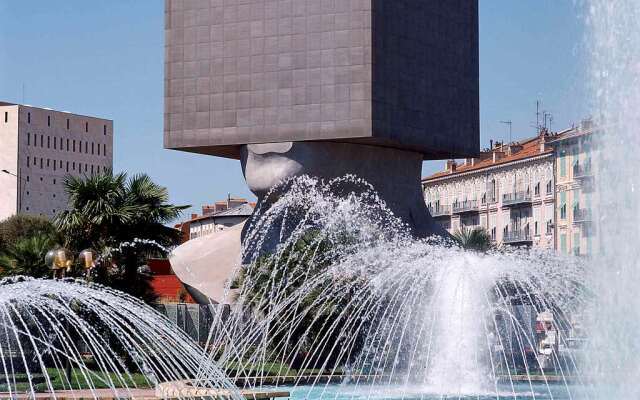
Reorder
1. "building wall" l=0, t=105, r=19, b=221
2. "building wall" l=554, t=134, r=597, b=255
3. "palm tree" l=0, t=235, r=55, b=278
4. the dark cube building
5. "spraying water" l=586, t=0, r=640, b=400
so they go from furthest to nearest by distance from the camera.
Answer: "building wall" l=0, t=105, r=19, b=221 → "building wall" l=554, t=134, r=597, b=255 → the dark cube building → "palm tree" l=0, t=235, r=55, b=278 → "spraying water" l=586, t=0, r=640, b=400

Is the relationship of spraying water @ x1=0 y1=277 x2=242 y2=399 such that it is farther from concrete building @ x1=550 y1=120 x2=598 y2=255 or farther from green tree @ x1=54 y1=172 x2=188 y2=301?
concrete building @ x1=550 y1=120 x2=598 y2=255

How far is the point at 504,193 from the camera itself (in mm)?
83812

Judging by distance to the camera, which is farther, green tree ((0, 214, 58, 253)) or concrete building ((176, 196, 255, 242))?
concrete building ((176, 196, 255, 242))

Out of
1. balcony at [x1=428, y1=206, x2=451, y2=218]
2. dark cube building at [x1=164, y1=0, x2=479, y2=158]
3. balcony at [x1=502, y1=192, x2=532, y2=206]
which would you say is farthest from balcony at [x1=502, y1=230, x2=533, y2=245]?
dark cube building at [x1=164, y1=0, x2=479, y2=158]

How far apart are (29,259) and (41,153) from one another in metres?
113

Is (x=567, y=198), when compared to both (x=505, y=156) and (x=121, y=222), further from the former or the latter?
(x=121, y=222)

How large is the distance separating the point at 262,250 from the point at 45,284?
1145 inches

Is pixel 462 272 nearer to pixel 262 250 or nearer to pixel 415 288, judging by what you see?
pixel 415 288

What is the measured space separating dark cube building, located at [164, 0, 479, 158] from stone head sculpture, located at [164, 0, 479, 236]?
38 millimetres

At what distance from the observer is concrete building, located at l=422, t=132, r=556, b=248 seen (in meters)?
79.0

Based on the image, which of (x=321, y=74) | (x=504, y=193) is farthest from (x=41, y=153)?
(x=321, y=74)

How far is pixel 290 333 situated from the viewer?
1324 inches

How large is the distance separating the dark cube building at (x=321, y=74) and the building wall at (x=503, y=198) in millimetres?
25102

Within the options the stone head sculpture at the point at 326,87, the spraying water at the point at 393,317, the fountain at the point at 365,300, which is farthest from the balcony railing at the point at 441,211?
the spraying water at the point at 393,317
